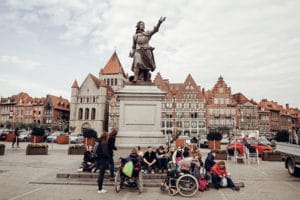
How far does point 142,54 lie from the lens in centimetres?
1052

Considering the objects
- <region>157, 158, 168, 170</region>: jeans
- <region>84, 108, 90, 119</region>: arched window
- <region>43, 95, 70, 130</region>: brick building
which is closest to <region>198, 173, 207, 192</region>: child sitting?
<region>157, 158, 168, 170</region>: jeans

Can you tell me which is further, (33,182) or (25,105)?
(25,105)

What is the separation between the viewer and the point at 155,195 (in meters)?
6.63

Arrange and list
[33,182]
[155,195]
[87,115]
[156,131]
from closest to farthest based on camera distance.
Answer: [155,195] < [33,182] < [156,131] < [87,115]

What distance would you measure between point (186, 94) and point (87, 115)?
3007cm

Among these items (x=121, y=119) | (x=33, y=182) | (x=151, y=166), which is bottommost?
(x=33, y=182)

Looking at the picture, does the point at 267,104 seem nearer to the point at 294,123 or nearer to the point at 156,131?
the point at 294,123

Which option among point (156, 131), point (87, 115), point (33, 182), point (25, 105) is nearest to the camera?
point (33, 182)

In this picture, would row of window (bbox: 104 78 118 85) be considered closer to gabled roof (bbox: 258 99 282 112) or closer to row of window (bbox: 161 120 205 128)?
row of window (bbox: 161 120 205 128)

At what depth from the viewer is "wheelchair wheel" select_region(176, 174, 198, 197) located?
22.3 ft

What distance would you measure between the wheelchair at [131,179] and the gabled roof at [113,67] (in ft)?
260

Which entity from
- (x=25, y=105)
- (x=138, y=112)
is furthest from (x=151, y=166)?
(x=25, y=105)

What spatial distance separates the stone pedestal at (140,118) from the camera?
961cm

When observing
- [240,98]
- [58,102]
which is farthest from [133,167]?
[58,102]
